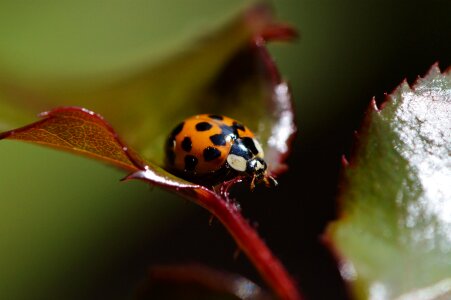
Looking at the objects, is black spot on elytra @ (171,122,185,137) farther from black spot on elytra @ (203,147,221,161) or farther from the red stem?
the red stem

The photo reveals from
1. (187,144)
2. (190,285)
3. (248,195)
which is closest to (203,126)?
(187,144)

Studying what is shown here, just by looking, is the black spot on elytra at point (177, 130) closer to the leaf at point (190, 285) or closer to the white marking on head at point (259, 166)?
the white marking on head at point (259, 166)

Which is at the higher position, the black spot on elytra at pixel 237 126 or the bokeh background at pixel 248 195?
the bokeh background at pixel 248 195

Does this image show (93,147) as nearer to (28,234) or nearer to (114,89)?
(114,89)

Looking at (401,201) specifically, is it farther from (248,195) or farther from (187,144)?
(248,195)

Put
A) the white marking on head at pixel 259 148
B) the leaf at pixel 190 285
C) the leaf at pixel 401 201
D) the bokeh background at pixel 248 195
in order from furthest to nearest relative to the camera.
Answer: the bokeh background at pixel 248 195 → the white marking on head at pixel 259 148 → the leaf at pixel 190 285 → the leaf at pixel 401 201

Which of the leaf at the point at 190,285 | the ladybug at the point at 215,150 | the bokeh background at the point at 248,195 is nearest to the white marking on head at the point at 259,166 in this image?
the ladybug at the point at 215,150
